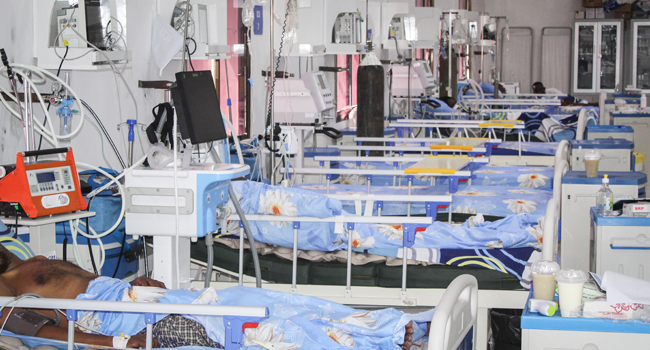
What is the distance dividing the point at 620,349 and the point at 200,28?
119 inches

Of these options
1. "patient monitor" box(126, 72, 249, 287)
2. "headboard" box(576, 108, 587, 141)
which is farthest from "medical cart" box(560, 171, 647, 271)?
"headboard" box(576, 108, 587, 141)

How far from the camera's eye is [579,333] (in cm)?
199

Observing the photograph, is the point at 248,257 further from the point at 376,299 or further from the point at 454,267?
the point at 454,267

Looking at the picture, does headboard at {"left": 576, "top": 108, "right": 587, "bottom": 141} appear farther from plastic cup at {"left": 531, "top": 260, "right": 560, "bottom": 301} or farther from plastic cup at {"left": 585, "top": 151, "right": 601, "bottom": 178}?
plastic cup at {"left": 531, "top": 260, "right": 560, "bottom": 301}

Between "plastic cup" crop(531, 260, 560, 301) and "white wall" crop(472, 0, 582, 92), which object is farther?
"white wall" crop(472, 0, 582, 92)

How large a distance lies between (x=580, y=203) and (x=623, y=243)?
80 centimetres

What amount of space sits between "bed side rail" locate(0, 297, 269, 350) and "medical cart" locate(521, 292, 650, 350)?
81 centimetres

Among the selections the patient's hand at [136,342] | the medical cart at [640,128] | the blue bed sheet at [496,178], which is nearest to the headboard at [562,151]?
the blue bed sheet at [496,178]

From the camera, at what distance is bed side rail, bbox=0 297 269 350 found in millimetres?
Result: 1973

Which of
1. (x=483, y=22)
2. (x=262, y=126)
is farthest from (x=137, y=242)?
(x=483, y=22)

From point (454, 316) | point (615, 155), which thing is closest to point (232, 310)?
point (454, 316)

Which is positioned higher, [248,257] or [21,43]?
[21,43]

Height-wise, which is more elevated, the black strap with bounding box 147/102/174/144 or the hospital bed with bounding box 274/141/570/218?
the black strap with bounding box 147/102/174/144

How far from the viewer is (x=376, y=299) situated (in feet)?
10.4
